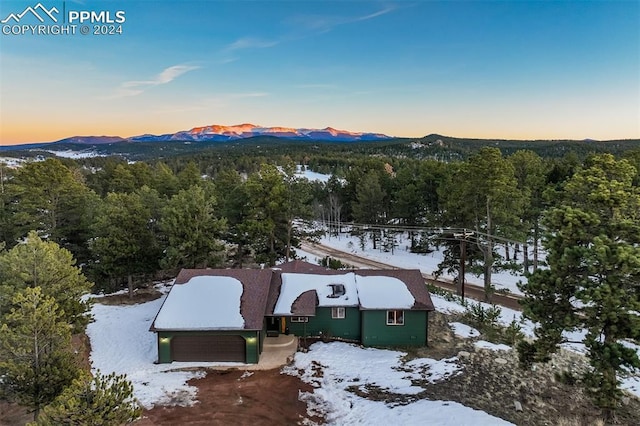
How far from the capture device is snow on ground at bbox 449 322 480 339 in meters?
21.0

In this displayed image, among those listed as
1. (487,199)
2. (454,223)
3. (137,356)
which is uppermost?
(487,199)

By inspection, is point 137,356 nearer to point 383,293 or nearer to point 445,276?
point 383,293

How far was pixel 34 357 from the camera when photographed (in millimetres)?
10828

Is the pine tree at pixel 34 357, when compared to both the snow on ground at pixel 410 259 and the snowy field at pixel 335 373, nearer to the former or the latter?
the snowy field at pixel 335 373

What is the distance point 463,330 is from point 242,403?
1206 cm

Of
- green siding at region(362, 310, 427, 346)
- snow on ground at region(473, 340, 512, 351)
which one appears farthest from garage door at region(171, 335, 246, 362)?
snow on ground at region(473, 340, 512, 351)

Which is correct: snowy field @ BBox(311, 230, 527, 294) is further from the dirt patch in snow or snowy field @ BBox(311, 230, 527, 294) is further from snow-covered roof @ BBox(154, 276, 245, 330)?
the dirt patch in snow

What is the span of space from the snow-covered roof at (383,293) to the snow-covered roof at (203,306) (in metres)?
5.89

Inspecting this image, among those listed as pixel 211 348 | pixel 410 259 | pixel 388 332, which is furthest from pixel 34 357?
pixel 410 259

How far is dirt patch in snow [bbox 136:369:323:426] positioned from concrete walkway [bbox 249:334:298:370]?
565 millimetres

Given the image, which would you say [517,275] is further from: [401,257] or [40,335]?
[40,335]

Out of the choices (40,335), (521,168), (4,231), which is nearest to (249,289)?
(40,335)

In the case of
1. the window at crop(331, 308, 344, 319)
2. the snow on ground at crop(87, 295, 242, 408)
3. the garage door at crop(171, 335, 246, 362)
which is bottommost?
the snow on ground at crop(87, 295, 242, 408)

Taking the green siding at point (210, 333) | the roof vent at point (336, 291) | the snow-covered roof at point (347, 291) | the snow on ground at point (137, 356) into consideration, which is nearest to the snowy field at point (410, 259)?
the snow-covered roof at point (347, 291)
